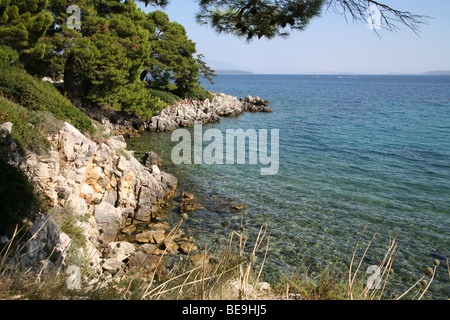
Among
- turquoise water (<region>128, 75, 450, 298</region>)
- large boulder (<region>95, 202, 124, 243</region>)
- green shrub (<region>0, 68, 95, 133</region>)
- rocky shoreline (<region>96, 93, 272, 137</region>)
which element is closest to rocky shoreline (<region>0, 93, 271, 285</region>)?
large boulder (<region>95, 202, 124, 243</region>)

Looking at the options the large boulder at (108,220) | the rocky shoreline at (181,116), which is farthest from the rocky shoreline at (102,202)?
the rocky shoreline at (181,116)

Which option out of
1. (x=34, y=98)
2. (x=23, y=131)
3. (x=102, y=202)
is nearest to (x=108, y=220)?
(x=102, y=202)

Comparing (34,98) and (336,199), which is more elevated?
(34,98)

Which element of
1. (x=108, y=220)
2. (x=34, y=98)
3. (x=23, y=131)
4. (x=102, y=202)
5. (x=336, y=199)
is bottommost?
(x=336, y=199)

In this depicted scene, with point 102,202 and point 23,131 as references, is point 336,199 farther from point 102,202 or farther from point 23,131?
point 23,131

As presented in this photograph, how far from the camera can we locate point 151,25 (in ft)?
121

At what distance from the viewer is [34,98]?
1350 cm

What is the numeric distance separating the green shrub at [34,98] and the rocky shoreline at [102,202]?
1456 millimetres

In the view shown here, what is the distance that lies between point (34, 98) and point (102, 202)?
5.68 meters

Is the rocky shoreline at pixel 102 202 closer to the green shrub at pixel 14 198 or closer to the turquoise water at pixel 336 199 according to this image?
the green shrub at pixel 14 198

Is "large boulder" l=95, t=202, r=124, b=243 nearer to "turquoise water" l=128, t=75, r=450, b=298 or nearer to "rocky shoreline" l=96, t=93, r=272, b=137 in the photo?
"turquoise water" l=128, t=75, r=450, b=298

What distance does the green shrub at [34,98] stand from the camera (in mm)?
13125

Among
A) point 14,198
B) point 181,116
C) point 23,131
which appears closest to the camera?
point 14,198

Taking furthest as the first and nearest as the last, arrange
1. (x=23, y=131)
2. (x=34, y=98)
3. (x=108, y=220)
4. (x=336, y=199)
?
1. (x=336, y=199)
2. (x=34, y=98)
3. (x=108, y=220)
4. (x=23, y=131)
